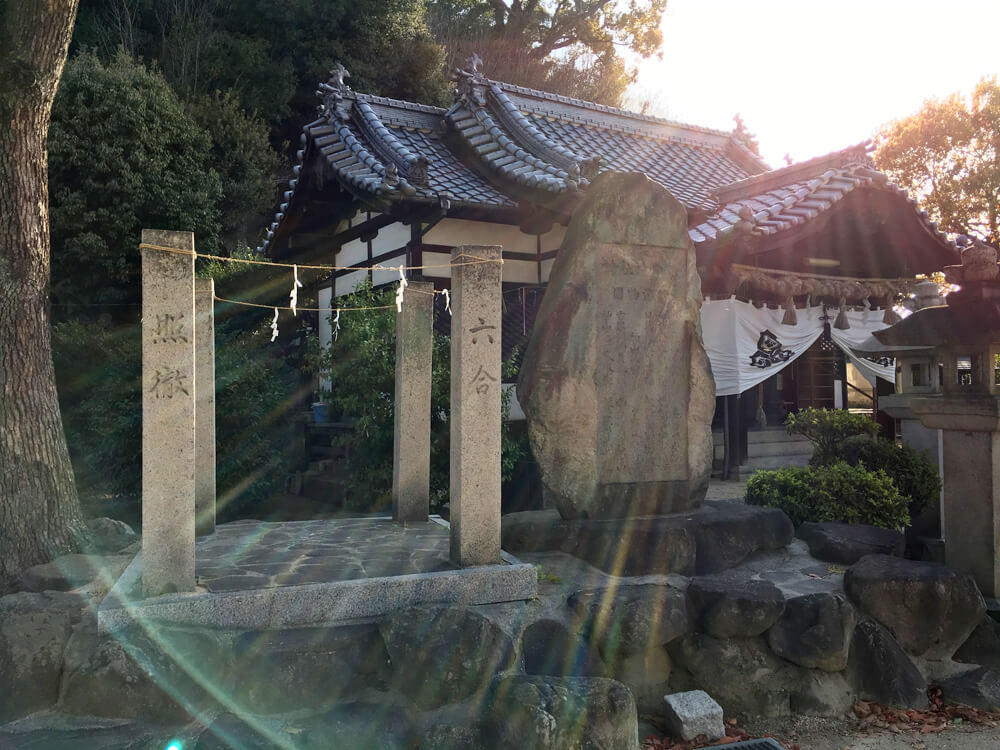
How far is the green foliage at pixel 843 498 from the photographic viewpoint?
7555 mm

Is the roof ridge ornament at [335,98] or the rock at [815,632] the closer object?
the rock at [815,632]

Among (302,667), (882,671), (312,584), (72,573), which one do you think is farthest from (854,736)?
(72,573)

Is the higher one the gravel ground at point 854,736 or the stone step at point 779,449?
the stone step at point 779,449

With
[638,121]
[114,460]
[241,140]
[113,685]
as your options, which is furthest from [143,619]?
[241,140]

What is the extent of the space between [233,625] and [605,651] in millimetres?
2557

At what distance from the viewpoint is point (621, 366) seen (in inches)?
257

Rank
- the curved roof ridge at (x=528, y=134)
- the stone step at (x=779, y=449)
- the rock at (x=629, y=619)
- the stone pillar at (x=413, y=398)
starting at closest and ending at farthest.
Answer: the rock at (x=629, y=619)
the stone pillar at (x=413, y=398)
the curved roof ridge at (x=528, y=134)
the stone step at (x=779, y=449)

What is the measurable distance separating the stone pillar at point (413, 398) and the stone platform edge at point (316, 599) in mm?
2128

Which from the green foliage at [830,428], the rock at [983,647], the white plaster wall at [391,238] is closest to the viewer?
the rock at [983,647]

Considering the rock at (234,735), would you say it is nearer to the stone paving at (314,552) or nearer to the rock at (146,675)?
the rock at (146,675)

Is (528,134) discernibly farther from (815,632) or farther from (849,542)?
(815,632)

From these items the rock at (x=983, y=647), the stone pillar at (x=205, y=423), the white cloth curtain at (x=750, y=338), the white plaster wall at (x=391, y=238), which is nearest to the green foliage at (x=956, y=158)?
the white cloth curtain at (x=750, y=338)

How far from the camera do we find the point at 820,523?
7.13 meters

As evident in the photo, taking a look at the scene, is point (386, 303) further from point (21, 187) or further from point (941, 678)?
point (941, 678)
